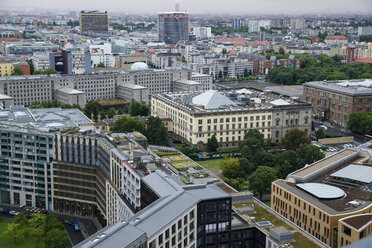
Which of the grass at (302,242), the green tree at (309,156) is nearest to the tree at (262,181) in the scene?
the green tree at (309,156)

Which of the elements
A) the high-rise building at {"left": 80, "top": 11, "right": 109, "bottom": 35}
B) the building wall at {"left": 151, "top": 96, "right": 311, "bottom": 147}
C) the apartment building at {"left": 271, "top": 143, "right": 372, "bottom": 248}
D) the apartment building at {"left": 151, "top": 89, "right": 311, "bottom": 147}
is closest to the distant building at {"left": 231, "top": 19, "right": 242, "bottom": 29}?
the high-rise building at {"left": 80, "top": 11, "right": 109, "bottom": 35}

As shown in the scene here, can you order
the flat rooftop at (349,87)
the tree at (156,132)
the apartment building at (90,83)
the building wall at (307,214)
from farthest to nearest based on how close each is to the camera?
the apartment building at (90,83)
the flat rooftop at (349,87)
the tree at (156,132)
the building wall at (307,214)

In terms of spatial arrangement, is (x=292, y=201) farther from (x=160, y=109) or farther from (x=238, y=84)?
(x=238, y=84)

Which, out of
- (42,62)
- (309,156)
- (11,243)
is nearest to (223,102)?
(309,156)

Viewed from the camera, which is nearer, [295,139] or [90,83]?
[295,139]

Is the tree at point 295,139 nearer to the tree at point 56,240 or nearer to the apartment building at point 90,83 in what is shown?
the tree at point 56,240

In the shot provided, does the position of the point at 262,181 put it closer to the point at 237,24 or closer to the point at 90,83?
the point at 90,83

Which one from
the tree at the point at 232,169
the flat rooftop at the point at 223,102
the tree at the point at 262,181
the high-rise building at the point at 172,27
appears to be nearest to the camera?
the tree at the point at 262,181
